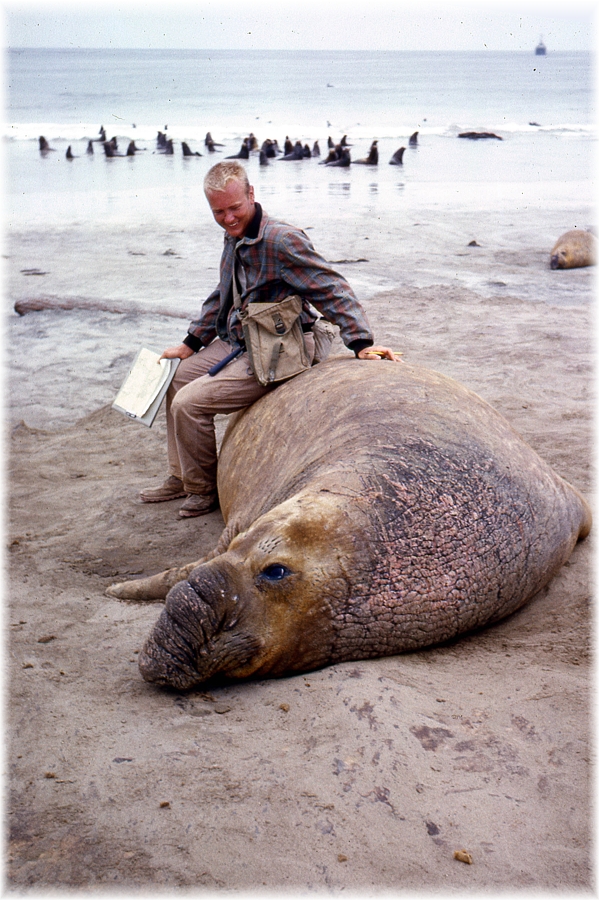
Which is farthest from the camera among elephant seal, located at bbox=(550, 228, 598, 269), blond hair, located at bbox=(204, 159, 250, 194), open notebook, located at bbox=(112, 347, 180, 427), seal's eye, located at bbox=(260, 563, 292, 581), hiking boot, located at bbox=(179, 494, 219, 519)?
elephant seal, located at bbox=(550, 228, 598, 269)

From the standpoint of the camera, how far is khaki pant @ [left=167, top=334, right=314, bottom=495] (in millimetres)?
4848

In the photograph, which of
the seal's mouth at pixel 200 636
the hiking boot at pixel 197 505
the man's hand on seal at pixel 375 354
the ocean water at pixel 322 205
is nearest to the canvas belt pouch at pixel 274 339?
the man's hand on seal at pixel 375 354

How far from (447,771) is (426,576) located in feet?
2.64

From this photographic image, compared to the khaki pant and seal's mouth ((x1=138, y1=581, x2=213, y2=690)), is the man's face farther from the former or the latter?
seal's mouth ((x1=138, y1=581, x2=213, y2=690))

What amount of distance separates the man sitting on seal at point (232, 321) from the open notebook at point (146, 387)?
0.08 metres

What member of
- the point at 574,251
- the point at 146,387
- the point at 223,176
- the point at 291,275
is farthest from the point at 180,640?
the point at 574,251

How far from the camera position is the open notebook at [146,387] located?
5.32 m

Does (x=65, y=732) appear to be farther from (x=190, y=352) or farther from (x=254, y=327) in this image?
(x=190, y=352)

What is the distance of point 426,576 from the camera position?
316 cm

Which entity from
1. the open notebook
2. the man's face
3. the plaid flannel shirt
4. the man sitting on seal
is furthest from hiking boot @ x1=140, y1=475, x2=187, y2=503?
the man's face

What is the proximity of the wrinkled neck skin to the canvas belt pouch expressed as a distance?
1.73 m

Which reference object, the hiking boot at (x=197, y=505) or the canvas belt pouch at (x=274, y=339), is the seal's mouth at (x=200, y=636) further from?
the hiking boot at (x=197, y=505)

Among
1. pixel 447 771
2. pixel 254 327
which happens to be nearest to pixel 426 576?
pixel 447 771

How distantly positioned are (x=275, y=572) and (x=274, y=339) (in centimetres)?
194
